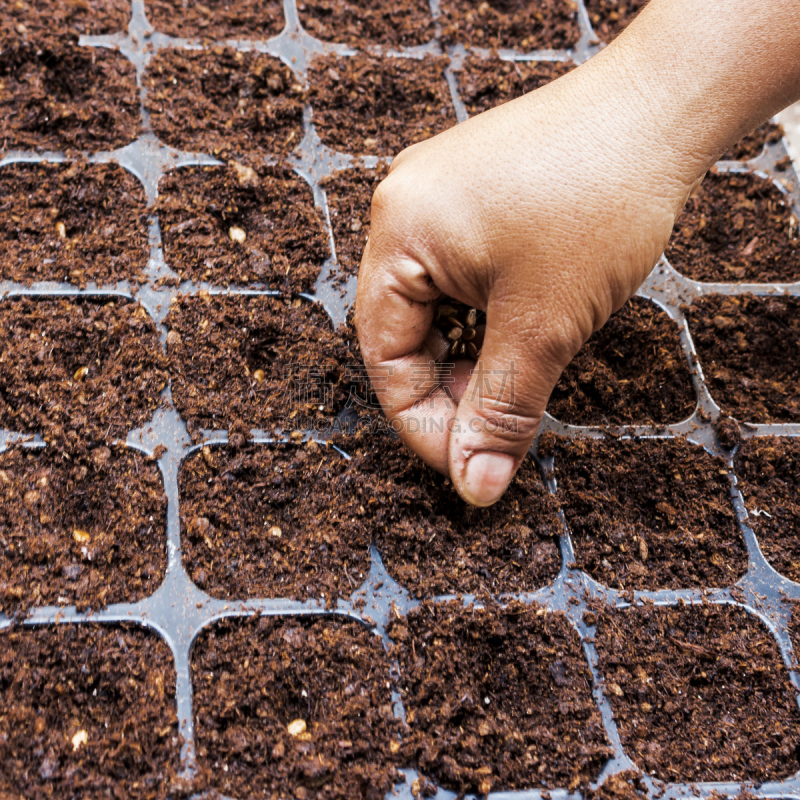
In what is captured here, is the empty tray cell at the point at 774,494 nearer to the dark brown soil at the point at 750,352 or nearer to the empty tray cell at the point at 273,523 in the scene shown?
the dark brown soil at the point at 750,352

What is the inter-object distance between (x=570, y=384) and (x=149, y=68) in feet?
3.31

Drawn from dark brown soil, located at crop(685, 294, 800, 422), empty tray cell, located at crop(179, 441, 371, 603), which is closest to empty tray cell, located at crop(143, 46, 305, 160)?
empty tray cell, located at crop(179, 441, 371, 603)

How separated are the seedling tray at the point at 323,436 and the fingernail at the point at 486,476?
17 cm

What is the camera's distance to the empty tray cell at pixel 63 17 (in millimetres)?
1367

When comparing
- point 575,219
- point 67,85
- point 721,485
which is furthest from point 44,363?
point 721,485

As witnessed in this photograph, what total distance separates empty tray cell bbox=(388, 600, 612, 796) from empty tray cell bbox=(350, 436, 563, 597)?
50 millimetres

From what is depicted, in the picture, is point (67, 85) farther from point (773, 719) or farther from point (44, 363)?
point (773, 719)

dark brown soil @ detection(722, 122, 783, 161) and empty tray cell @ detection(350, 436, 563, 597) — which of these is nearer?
empty tray cell @ detection(350, 436, 563, 597)

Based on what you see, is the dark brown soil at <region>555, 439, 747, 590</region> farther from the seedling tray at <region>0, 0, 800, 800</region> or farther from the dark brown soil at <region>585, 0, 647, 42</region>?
the dark brown soil at <region>585, 0, 647, 42</region>

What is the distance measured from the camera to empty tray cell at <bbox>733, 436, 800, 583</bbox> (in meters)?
1.16

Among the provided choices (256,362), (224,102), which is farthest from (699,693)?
(224,102)

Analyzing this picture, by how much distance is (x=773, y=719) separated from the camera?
1.04 meters

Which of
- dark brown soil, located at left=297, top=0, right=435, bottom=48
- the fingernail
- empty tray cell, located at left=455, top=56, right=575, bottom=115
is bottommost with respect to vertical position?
the fingernail

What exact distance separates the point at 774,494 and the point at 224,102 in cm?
125
